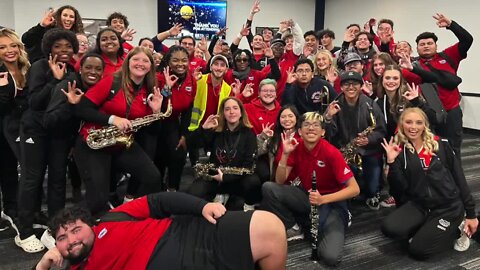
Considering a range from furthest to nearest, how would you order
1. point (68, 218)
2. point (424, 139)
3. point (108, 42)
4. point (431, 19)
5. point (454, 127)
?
point (431, 19) < point (454, 127) < point (108, 42) < point (424, 139) < point (68, 218)

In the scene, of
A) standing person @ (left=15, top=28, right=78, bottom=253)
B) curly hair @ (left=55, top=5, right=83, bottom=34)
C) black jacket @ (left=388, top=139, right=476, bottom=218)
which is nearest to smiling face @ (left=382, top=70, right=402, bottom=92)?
black jacket @ (left=388, top=139, right=476, bottom=218)

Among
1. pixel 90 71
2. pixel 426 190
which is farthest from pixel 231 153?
pixel 426 190

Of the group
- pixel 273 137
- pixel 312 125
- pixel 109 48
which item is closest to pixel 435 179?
pixel 312 125

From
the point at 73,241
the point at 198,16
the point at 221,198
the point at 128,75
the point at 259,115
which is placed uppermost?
the point at 198,16

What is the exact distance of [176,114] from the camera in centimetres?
443

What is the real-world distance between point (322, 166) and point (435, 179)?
3.11 ft

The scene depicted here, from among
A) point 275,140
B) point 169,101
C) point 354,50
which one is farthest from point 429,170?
point 354,50

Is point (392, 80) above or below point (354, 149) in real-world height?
above

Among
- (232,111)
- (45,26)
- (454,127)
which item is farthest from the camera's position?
(454,127)

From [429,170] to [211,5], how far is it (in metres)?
8.91

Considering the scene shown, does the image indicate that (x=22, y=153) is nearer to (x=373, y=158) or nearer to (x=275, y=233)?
(x=275, y=233)

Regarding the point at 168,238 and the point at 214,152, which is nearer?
the point at 168,238

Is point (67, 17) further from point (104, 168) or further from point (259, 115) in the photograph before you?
point (259, 115)

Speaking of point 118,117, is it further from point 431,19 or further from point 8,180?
point 431,19
